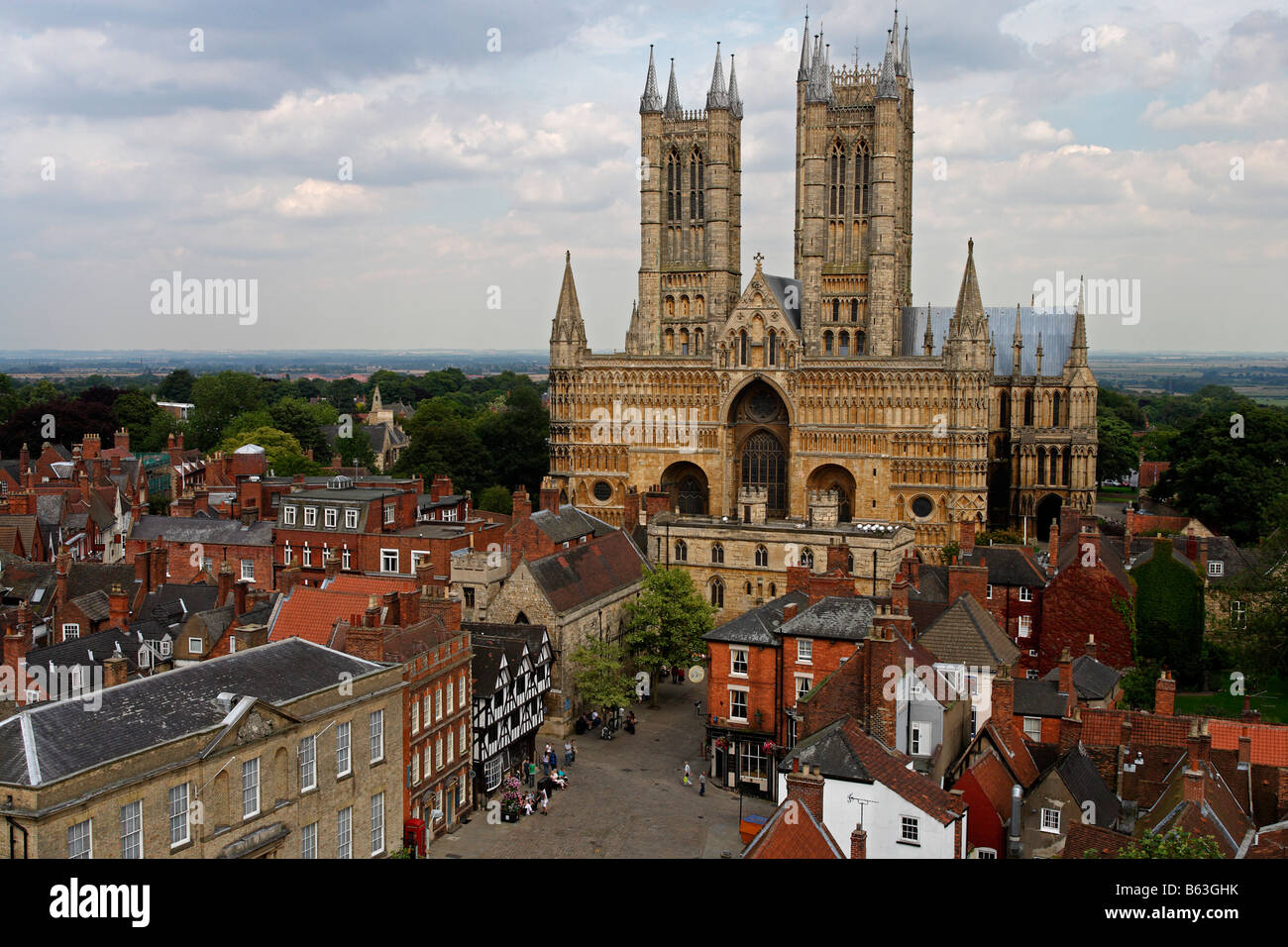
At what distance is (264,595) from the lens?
44.2m

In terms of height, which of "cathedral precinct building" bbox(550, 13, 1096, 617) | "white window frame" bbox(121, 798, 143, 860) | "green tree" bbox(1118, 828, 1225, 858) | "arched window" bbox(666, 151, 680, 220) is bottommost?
"white window frame" bbox(121, 798, 143, 860)

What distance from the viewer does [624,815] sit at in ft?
118

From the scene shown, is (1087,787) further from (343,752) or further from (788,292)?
(788,292)

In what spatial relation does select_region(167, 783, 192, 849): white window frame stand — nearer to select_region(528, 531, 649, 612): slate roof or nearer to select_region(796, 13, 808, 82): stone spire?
select_region(528, 531, 649, 612): slate roof

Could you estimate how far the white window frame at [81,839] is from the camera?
20719 millimetres

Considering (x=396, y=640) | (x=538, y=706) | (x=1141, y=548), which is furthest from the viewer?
(x=1141, y=548)

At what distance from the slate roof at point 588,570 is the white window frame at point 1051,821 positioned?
21016 mm

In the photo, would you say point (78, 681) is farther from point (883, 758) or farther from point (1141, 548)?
point (1141, 548)

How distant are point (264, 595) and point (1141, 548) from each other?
36679 millimetres

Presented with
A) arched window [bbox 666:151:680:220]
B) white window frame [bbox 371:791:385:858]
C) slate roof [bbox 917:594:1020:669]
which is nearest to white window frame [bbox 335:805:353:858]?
white window frame [bbox 371:791:385:858]

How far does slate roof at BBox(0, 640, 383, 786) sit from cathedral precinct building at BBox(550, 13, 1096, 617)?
151ft

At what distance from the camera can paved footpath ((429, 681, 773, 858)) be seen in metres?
33.2
